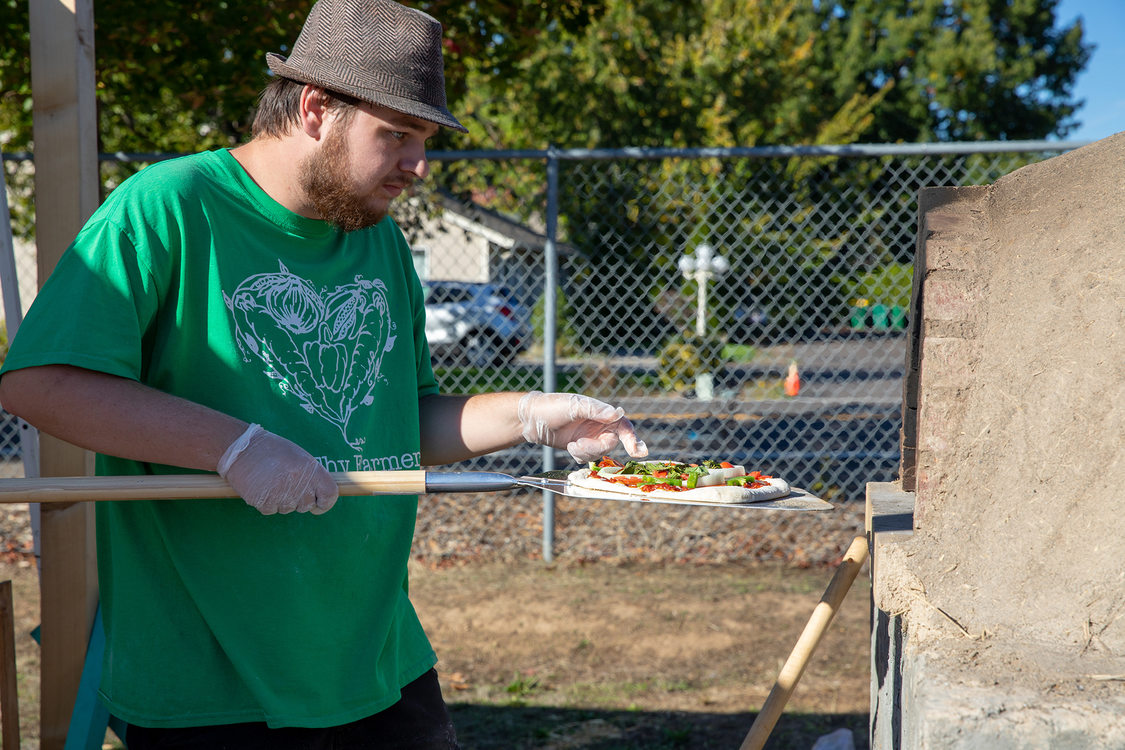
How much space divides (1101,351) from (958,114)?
99.3 ft

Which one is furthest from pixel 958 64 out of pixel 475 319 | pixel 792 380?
pixel 475 319

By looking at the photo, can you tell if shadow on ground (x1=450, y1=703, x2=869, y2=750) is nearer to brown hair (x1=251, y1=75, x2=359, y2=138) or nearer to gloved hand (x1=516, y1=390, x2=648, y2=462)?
gloved hand (x1=516, y1=390, x2=648, y2=462)

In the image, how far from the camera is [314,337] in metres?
1.96

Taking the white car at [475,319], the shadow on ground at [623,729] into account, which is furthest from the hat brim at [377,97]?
the white car at [475,319]

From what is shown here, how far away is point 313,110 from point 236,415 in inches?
26.4

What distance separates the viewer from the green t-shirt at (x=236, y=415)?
1689mm

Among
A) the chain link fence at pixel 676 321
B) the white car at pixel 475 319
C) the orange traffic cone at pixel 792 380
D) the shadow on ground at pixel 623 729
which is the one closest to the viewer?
the shadow on ground at pixel 623 729

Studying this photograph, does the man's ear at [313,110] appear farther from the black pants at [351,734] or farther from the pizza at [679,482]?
the black pants at [351,734]

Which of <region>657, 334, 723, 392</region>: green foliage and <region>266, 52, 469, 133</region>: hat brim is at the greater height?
<region>266, 52, 469, 133</region>: hat brim

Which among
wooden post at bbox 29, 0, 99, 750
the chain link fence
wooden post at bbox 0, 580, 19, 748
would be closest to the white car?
the chain link fence

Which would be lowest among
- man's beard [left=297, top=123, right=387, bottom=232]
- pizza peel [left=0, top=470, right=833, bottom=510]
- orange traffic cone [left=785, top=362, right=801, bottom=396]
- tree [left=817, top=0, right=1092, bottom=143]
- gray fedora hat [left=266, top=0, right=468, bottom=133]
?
orange traffic cone [left=785, top=362, right=801, bottom=396]

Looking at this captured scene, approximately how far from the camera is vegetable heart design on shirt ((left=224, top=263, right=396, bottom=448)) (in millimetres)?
1866

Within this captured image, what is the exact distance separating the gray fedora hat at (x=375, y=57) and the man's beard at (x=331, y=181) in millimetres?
→ 119

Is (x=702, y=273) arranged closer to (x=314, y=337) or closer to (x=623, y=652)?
(x=623, y=652)
